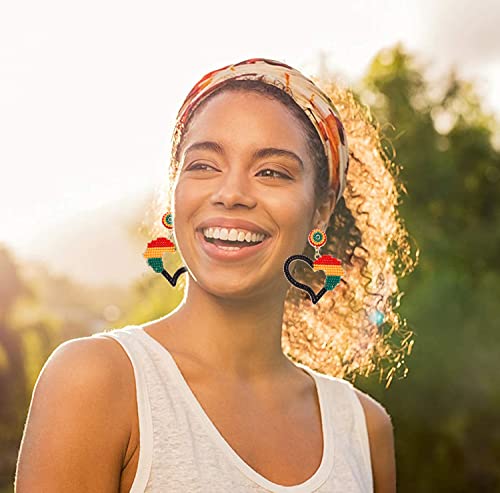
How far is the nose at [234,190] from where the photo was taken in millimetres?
2342

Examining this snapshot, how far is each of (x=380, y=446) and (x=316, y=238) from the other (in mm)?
670

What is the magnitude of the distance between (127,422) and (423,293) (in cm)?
1080

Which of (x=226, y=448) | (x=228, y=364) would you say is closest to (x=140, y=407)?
(x=226, y=448)

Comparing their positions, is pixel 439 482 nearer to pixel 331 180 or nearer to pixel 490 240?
pixel 490 240

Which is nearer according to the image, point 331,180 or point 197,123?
point 197,123

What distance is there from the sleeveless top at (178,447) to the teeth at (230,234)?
1.00 feet

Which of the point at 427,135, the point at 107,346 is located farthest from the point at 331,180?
the point at 427,135

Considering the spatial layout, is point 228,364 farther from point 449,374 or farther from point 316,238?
point 449,374

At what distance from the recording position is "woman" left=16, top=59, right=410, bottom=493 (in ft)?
6.74

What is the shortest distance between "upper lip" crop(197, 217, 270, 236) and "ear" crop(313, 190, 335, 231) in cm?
35

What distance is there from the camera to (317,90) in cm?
265

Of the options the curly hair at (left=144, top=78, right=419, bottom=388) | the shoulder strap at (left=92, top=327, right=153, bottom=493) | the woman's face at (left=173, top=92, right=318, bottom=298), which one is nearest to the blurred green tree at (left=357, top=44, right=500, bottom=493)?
the curly hair at (left=144, top=78, right=419, bottom=388)

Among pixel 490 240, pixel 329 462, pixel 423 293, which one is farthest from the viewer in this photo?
pixel 490 240

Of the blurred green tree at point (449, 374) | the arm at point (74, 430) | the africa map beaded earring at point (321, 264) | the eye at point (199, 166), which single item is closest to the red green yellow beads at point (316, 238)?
the africa map beaded earring at point (321, 264)
